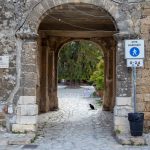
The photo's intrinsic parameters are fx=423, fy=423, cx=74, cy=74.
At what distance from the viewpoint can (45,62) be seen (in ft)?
50.5

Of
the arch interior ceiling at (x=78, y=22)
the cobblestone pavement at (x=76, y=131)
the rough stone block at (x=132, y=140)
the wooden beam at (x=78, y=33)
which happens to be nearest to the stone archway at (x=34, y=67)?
the arch interior ceiling at (x=78, y=22)

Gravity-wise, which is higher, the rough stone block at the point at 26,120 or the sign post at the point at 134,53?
the sign post at the point at 134,53

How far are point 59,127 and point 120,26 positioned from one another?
3336mm

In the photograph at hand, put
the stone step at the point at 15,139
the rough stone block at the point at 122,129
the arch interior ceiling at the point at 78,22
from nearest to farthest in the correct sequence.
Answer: the stone step at the point at 15,139, the rough stone block at the point at 122,129, the arch interior ceiling at the point at 78,22

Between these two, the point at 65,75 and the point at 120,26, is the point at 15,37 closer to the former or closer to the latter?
the point at 120,26

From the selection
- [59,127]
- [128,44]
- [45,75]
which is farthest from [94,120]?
[128,44]

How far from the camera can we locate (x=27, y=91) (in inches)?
390

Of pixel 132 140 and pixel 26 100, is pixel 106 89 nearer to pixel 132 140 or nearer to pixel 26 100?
pixel 26 100

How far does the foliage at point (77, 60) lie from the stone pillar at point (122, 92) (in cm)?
1788

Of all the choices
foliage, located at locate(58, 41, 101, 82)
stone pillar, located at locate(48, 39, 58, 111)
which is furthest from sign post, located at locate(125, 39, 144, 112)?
foliage, located at locate(58, 41, 101, 82)

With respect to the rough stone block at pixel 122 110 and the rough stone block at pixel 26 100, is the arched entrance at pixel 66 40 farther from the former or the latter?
the rough stone block at pixel 122 110

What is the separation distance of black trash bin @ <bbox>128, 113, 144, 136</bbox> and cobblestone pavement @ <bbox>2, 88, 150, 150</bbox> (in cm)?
50

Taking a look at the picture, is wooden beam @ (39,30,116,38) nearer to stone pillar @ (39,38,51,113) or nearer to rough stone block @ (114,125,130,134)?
stone pillar @ (39,38,51,113)

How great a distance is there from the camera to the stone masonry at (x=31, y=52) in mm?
9844
